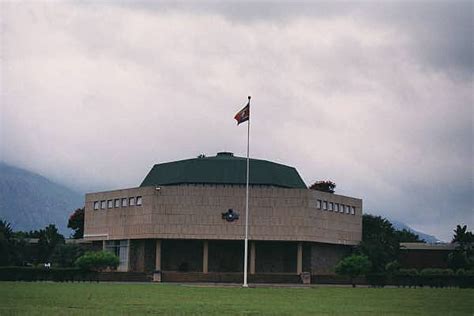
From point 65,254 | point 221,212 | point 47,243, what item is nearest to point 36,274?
point 65,254

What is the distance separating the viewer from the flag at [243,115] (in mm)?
77750

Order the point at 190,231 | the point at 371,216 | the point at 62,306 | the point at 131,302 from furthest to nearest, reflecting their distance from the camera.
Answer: the point at 371,216, the point at 190,231, the point at 131,302, the point at 62,306

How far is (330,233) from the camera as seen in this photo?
9881 cm

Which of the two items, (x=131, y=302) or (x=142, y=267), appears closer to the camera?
(x=131, y=302)

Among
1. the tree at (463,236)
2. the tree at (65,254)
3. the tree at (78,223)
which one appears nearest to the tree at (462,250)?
the tree at (463,236)

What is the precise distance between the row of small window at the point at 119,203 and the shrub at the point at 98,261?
677cm

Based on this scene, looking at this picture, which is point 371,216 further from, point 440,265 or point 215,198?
point 215,198

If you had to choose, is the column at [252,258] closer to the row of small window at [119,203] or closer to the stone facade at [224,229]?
the stone facade at [224,229]

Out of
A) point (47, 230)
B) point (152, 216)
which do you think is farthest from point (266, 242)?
point (47, 230)

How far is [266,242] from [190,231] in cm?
843

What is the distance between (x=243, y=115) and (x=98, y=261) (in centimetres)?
2273

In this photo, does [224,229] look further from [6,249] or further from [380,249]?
[6,249]

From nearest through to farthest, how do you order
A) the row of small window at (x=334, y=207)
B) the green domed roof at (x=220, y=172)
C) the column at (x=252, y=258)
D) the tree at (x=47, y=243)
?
1. the column at (x=252, y=258)
2. the row of small window at (x=334, y=207)
3. the green domed roof at (x=220, y=172)
4. the tree at (x=47, y=243)

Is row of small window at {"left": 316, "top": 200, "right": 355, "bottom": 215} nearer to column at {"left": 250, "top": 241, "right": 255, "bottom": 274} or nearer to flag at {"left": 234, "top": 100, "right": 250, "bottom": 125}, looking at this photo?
column at {"left": 250, "top": 241, "right": 255, "bottom": 274}
